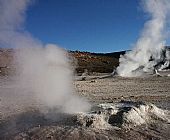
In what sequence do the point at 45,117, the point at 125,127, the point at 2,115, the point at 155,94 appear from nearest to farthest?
1. the point at 125,127
2. the point at 45,117
3. the point at 2,115
4. the point at 155,94

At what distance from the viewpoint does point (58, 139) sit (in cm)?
1198

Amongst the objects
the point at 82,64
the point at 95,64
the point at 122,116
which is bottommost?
the point at 122,116

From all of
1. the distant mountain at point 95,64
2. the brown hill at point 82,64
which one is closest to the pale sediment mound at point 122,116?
the brown hill at point 82,64

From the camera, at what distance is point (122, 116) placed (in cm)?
1353

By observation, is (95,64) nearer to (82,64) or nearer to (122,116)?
(82,64)

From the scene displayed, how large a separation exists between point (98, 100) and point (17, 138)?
10.2 metres

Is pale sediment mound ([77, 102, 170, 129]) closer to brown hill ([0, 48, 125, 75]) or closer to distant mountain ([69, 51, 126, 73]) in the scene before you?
brown hill ([0, 48, 125, 75])

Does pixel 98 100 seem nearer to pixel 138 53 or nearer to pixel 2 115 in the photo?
pixel 2 115

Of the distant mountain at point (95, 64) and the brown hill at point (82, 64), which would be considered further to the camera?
the distant mountain at point (95, 64)

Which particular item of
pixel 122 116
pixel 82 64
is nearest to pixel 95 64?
pixel 82 64

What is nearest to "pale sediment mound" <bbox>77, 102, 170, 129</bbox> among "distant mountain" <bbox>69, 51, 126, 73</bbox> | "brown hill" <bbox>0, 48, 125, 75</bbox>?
"brown hill" <bbox>0, 48, 125, 75</bbox>

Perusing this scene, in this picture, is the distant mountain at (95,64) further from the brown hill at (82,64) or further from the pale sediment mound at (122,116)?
the pale sediment mound at (122,116)

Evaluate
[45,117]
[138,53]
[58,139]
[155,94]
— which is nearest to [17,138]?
[58,139]

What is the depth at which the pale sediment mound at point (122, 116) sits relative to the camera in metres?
13.1
